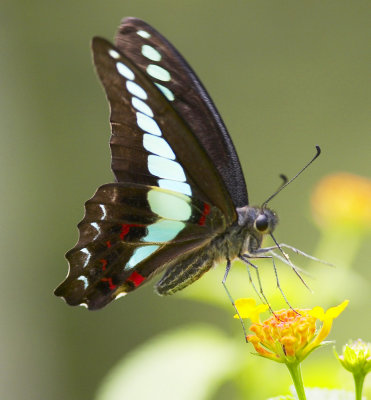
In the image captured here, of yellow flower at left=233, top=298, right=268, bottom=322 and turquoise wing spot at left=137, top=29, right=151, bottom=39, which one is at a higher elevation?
turquoise wing spot at left=137, top=29, right=151, bottom=39

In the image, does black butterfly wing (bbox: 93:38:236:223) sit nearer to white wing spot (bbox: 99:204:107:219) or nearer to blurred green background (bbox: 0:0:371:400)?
white wing spot (bbox: 99:204:107:219)

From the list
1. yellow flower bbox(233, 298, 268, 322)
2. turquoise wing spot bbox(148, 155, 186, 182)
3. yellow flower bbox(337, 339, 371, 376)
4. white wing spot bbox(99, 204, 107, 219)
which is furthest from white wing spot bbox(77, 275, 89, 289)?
yellow flower bbox(337, 339, 371, 376)

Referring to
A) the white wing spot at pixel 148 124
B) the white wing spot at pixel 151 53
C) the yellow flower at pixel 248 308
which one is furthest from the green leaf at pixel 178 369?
the white wing spot at pixel 151 53

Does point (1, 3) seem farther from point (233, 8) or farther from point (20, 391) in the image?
point (20, 391)

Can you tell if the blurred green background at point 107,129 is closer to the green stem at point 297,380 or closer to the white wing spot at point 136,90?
the white wing spot at point 136,90

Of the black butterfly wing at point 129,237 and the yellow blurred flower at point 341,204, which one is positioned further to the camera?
the yellow blurred flower at point 341,204

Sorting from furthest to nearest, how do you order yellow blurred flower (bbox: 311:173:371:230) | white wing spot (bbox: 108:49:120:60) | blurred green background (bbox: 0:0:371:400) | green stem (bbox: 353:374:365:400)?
blurred green background (bbox: 0:0:371:400) < yellow blurred flower (bbox: 311:173:371:230) < white wing spot (bbox: 108:49:120:60) < green stem (bbox: 353:374:365:400)
